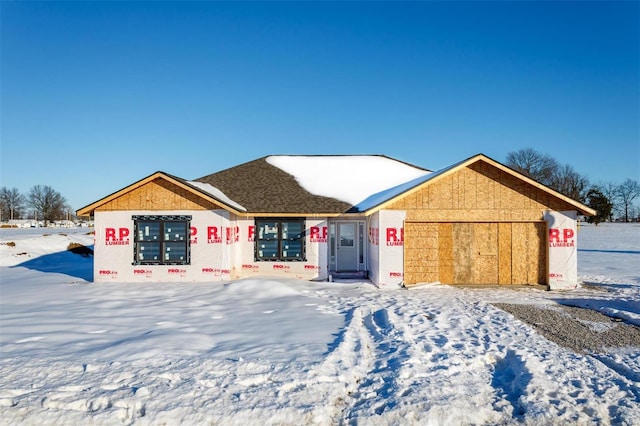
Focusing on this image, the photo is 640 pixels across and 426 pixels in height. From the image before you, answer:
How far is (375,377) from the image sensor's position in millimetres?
5691

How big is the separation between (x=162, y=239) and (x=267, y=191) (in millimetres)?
5095

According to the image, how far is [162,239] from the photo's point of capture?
14477 mm

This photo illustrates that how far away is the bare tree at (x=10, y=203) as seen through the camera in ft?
334

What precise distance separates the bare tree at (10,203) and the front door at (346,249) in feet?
385

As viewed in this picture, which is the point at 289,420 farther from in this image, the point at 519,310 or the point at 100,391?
the point at 519,310

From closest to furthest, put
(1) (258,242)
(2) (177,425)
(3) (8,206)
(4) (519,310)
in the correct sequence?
(2) (177,425) < (4) (519,310) < (1) (258,242) < (3) (8,206)

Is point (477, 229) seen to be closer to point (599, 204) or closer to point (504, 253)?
point (504, 253)

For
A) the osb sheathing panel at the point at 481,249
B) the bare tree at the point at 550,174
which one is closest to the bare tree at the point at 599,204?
the bare tree at the point at 550,174

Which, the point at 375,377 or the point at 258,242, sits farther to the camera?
the point at 258,242

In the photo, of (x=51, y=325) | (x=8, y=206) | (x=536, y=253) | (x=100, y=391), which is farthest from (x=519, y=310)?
(x=8, y=206)

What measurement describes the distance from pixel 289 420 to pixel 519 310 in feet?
26.7

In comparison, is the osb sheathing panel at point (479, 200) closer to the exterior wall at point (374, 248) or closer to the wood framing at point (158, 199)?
the exterior wall at point (374, 248)

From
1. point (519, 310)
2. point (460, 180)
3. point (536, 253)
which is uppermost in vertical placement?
point (460, 180)

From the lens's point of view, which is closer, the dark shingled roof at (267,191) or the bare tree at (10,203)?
the dark shingled roof at (267,191)
